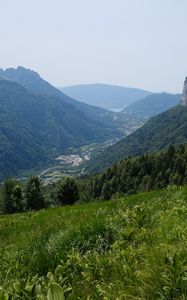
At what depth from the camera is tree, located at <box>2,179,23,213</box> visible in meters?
79.8

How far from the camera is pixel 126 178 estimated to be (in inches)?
7495

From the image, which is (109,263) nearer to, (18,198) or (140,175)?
(18,198)

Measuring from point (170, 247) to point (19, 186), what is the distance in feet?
265

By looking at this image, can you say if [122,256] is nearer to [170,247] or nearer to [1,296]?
[170,247]

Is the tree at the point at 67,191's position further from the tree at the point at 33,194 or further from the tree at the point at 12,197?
the tree at the point at 12,197

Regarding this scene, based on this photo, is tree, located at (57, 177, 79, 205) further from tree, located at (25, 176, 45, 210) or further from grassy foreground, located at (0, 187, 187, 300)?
grassy foreground, located at (0, 187, 187, 300)

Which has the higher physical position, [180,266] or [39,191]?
[180,266]

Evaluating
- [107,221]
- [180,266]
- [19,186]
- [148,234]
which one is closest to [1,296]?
[180,266]

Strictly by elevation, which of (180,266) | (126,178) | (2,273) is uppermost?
(180,266)

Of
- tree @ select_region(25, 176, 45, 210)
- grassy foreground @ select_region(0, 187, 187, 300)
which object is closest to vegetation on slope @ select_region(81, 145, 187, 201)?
tree @ select_region(25, 176, 45, 210)

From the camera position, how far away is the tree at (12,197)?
262 feet

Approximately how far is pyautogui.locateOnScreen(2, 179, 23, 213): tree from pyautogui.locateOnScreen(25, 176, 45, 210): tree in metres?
1.59

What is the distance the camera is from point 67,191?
7800cm

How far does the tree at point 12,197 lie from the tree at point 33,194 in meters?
1.59
